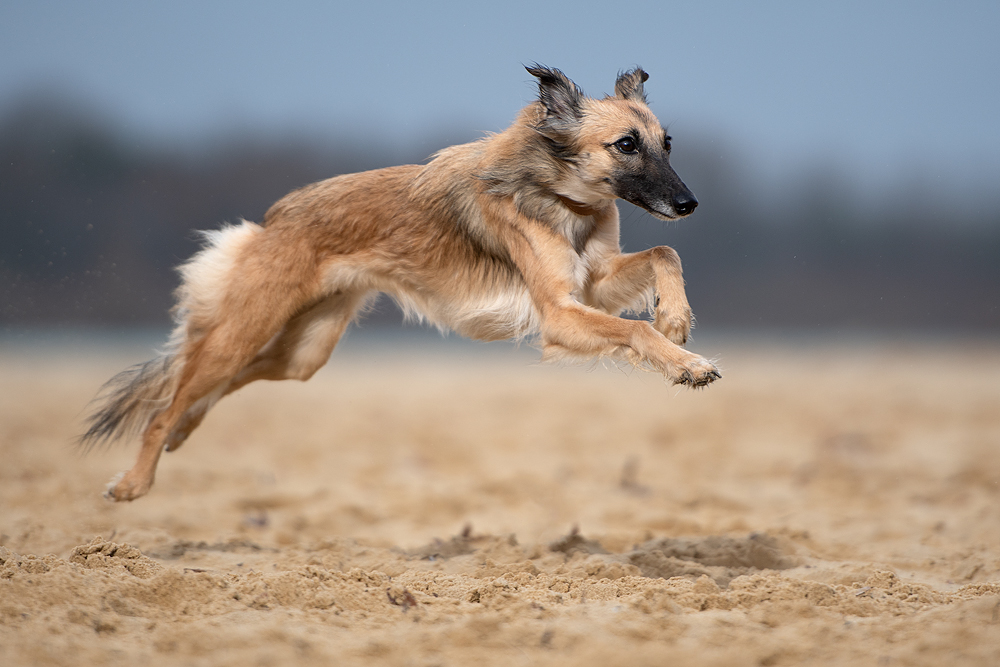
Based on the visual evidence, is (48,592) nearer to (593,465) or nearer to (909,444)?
(593,465)

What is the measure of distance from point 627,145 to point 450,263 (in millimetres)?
1383

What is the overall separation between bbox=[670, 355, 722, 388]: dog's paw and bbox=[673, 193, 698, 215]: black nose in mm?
903

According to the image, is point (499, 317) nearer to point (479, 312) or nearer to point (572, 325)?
point (479, 312)

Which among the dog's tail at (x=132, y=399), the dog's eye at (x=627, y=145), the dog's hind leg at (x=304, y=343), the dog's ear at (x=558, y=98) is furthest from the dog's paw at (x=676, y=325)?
the dog's tail at (x=132, y=399)

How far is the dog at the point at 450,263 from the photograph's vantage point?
16.4ft

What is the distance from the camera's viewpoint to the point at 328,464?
9.15 m

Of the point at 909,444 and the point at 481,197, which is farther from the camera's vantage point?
the point at 909,444

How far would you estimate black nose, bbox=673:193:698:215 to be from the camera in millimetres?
4730

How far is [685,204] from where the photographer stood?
4.73 metres

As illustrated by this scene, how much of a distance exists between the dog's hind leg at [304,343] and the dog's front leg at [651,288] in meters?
1.81

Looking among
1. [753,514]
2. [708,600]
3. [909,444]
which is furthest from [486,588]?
[909,444]

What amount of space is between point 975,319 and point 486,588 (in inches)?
1265

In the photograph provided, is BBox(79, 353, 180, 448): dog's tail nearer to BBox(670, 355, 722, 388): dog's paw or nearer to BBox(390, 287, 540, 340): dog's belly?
BBox(390, 287, 540, 340): dog's belly

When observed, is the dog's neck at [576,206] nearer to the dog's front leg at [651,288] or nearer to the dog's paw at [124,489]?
the dog's front leg at [651,288]
